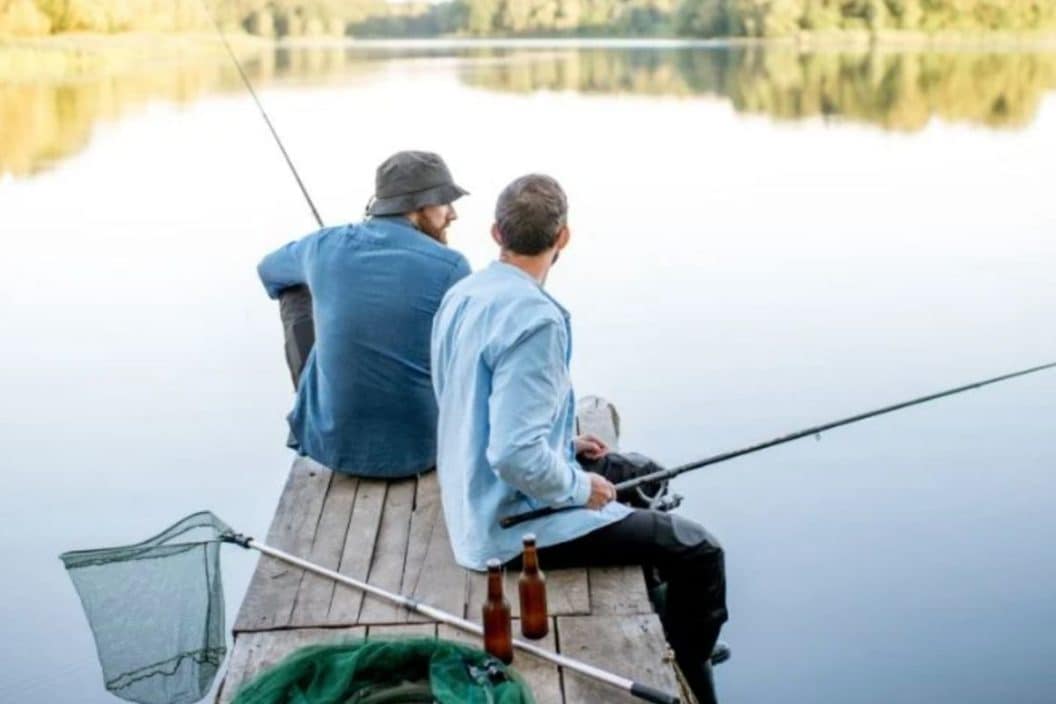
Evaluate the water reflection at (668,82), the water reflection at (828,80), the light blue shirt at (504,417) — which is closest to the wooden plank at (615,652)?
the light blue shirt at (504,417)

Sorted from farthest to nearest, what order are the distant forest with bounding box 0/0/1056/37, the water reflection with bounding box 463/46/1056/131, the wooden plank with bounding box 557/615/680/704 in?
the distant forest with bounding box 0/0/1056/37 < the water reflection with bounding box 463/46/1056/131 < the wooden plank with bounding box 557/615/680/704

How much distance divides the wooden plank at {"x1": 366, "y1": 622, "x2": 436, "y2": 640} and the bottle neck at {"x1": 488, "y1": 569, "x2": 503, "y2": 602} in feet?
0.84

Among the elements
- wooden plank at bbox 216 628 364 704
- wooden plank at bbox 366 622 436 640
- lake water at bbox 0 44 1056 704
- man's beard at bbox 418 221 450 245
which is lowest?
lake water at bbox 0 44 1056 704

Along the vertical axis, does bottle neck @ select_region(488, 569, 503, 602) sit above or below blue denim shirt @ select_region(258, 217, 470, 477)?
below

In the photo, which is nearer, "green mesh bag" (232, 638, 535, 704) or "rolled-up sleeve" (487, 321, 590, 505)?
"green mesh bag" (232, 638, 535, 704)

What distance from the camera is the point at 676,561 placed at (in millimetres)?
3426

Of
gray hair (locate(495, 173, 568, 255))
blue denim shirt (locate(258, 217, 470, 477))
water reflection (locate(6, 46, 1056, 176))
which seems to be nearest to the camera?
gray hair (locate(495, 173, 568, 255))

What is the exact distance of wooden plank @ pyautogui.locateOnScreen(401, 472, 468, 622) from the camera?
335 centimetres

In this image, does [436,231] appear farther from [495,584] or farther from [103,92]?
[103,92]

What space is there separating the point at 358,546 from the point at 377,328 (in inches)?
22.6

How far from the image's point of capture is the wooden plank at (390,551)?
10.8ft

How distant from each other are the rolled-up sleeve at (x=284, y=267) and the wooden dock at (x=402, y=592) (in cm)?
64

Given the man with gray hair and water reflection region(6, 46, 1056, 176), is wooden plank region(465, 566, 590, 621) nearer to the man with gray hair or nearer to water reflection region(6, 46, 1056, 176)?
the man with gray hair

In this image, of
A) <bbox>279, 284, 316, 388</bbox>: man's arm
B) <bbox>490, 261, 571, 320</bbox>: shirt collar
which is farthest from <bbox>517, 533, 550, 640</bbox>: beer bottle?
<bbox>279, 284, 316, 388</bbox>: man's arm
